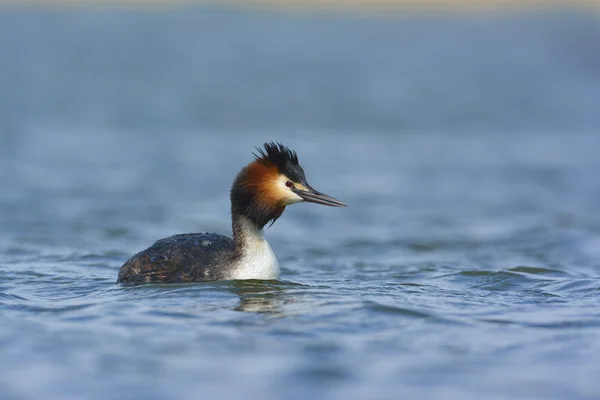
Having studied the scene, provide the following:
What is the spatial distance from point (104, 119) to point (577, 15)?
19.7m

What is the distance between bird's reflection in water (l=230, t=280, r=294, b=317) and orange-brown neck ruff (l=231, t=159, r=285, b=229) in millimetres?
548

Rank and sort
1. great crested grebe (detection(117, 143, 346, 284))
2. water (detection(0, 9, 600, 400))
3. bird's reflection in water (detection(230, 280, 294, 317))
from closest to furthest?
water (detection(0, 9, 600, 400)) → bird's reflection in water (detection(230, 280, 294, 317)) → great crested grebe (detection(117, 143, 346, 284))

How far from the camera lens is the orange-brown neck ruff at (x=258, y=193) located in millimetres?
8977

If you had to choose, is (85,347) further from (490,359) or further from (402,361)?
(490,359)

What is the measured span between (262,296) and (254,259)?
0.48 m

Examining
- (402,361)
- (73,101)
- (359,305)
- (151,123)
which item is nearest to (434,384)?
(402,361)

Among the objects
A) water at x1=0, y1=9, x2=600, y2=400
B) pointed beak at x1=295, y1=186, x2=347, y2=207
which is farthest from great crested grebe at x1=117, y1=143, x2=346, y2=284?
water at x1=0, y1=9, x2=600, y2=400

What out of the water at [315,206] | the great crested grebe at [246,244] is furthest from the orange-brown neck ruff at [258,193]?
the water at [315,206]

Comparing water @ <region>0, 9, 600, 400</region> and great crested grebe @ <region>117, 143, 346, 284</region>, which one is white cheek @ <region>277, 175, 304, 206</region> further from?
water @ <region>0, 9, 600, 400</region>

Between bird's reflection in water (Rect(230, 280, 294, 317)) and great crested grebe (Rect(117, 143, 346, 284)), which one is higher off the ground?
great crested grebe (Rect(117, 143, 346, 284))

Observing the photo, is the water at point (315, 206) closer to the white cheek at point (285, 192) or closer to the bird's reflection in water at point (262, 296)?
the bird's reflection in water at point (262, 296)

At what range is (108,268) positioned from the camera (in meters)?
10.7

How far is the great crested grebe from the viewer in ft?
29.4

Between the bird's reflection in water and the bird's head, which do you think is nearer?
the bird's reflection in water
